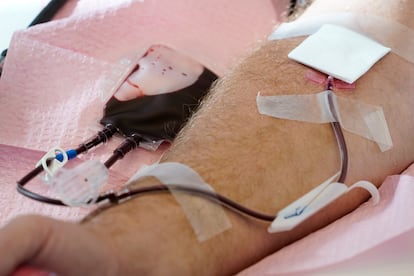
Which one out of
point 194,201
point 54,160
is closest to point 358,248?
point 194,201

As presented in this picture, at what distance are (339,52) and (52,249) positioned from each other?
1.82ft

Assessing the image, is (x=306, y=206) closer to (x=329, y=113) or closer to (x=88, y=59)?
(x=329, y=113)

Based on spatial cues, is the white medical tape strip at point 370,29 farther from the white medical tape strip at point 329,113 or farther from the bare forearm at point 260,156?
the white medical tape strip at point 329,113

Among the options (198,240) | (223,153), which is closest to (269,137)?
(223,153)

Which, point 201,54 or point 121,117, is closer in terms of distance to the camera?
point 121,117

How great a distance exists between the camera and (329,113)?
825 millimetres

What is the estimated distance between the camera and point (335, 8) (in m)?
1.01

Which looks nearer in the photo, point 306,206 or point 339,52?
point 306,206

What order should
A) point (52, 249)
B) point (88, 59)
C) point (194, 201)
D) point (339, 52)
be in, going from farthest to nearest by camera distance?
point (88, 59), point (339, 52), point (194, 201), point (52, 249)

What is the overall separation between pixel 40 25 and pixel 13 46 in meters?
0.07

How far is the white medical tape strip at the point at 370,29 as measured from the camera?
946 millimetres

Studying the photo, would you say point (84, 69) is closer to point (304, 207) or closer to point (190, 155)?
point (190, 155)

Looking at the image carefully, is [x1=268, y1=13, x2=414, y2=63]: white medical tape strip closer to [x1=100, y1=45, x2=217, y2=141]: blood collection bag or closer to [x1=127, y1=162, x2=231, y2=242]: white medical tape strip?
[x1=100, y1=45, x2=217, y2=141]: blood collection bag

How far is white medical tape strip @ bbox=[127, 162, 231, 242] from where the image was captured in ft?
2.14
